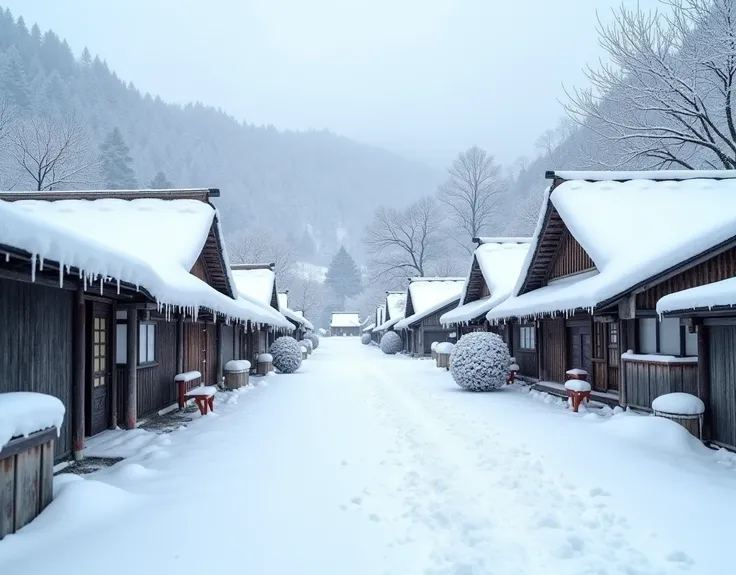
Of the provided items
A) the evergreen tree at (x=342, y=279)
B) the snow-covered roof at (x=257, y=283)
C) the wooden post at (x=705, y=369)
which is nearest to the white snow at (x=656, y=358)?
the wooden post at (x=705, y=369)

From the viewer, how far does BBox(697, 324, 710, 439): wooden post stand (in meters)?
8.10

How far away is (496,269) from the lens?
2088 cm

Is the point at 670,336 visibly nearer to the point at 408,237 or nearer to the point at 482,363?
the point at 482,363

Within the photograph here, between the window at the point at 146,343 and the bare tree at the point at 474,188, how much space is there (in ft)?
147

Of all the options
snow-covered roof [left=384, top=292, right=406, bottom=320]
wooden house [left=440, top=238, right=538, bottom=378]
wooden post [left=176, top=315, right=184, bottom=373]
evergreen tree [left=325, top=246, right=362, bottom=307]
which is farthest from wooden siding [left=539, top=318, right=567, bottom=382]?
evergreen tree [left=325, top=246, right=362, bottom=307]

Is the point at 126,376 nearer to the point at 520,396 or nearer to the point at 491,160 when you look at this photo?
the point at 520,396

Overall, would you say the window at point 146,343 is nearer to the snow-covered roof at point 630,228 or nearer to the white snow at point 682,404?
the snow-covered roof at point 630,228

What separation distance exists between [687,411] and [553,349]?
7.75 metres

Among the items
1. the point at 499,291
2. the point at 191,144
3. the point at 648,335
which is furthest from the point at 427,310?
Answer: the point at 191,144

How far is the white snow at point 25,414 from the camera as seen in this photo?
420 cm

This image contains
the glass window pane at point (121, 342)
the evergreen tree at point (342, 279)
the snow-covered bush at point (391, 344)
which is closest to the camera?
the glass window pane at point (121, 342)

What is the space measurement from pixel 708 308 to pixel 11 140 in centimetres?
4335

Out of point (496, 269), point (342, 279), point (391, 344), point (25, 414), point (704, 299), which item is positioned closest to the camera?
point (25, 414)

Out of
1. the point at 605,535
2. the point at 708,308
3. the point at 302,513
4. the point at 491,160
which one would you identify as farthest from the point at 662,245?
the point at 491,160
